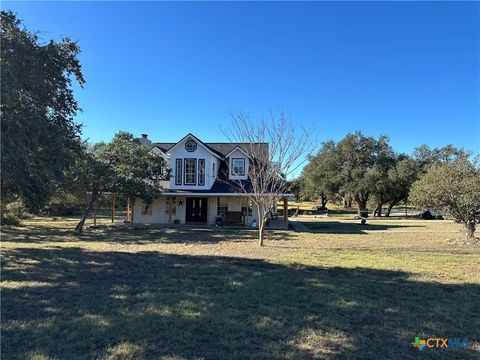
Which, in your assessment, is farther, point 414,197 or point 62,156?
point 414,197

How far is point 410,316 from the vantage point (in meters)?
5.41

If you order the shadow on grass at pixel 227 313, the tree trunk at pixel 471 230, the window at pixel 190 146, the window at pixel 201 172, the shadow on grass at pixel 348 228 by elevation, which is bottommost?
the shadow on grass at pixel 227 313

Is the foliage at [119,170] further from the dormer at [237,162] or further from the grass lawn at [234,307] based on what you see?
the grass lawn at [234,307]

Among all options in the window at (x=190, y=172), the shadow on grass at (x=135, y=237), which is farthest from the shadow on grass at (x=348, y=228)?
the window at (x=190, y=172)

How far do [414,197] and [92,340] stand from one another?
16611mm

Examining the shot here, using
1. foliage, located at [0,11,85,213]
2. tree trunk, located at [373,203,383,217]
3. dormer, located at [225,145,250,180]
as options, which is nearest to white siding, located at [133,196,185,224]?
dormer, located at [225,145,250,180]

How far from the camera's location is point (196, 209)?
83.2 feet

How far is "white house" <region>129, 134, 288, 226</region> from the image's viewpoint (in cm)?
2383

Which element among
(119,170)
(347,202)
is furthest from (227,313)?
(347,202)

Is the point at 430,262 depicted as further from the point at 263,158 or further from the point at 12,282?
the point at 12,282

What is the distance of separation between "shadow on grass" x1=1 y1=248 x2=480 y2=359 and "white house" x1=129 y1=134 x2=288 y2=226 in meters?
15.0

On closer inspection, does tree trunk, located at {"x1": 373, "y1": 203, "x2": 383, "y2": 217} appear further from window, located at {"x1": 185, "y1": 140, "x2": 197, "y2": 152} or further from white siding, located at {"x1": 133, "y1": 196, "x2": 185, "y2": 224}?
window, located at {"x1": 185, "y1": 140, "x2": 197, "y2": 152}

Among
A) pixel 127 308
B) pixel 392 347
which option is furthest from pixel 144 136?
pixel 392 347

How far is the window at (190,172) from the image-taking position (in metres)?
24.2
